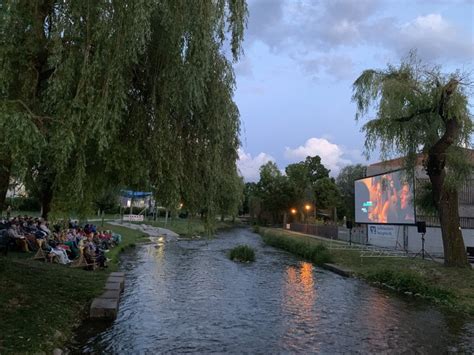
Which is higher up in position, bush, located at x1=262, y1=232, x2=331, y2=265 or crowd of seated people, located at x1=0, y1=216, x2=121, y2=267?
crowd of seated people, located at x1=0, y1=216, x2=121, y2=267

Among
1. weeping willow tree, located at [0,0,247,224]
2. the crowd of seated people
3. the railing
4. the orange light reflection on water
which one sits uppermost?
weeping willow tree, located at [0,0,247,224]

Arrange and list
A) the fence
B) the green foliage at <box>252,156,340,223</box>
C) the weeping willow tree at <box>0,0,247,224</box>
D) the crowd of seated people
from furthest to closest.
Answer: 1. the green foliage at <box>252,156,340,223</box>
2. the fence
3. the crowd of seated people
4. the weeping willow tree at <box>0,0,247,224</box>

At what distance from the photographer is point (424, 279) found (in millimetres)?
16641

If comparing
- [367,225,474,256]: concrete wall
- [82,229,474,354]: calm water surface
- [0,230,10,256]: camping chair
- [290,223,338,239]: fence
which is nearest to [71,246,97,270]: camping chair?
[82,229,474,354]: calm water surface

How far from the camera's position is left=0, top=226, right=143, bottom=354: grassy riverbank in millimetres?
Answer: 7047

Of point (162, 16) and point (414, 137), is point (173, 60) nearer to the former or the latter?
point (162, 16)

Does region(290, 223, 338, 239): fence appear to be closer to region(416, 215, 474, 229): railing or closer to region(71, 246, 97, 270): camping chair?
region(416, 215, 474, 229): railing

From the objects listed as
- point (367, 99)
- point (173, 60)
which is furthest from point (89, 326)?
point (367, 99)

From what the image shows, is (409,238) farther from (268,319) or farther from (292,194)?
(292,194)

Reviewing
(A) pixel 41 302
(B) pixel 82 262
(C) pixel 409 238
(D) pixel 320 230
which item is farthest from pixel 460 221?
(D) pixel 320 230

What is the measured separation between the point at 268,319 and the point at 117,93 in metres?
7.25

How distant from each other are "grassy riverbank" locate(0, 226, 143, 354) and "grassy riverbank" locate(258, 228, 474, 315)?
1045 cm

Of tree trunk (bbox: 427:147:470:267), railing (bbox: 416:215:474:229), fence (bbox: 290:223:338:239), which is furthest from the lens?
fence (bbox: 290:223:338:239)

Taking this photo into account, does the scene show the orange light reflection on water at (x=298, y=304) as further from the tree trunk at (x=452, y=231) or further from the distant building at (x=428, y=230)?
the distant building at (x=428, y=230)
